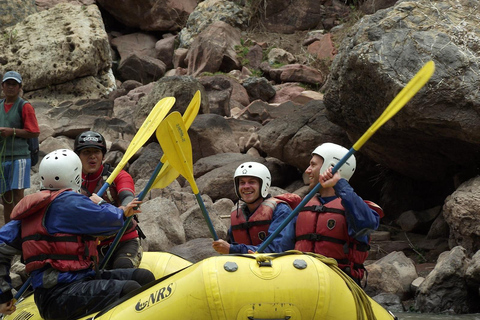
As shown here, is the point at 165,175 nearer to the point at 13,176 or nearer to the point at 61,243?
the point at 61,243

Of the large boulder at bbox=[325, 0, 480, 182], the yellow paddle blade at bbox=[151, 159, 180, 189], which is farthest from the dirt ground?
the yellow paddle blade at bbox=[151, 159, 180, 189]

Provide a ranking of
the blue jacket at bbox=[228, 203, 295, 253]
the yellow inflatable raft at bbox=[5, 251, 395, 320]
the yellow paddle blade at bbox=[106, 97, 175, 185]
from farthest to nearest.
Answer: the yellow paddle blade at bbox=[106, 97, 175, 185], the blue jacket at bbox=[228, 203, 295, 253], the yellow inflatable raft at bbox=[5, 251, 395, 320]

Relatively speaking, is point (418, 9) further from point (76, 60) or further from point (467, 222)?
point (76, 60)

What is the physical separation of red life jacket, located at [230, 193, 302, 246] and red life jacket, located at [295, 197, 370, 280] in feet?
1.46

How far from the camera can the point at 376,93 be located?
8.07 metres

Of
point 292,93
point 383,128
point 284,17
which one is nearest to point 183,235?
point 383,128

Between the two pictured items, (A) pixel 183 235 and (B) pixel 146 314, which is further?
Answer: (A) pixel 183 235

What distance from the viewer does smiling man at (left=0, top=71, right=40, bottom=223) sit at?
7.08m

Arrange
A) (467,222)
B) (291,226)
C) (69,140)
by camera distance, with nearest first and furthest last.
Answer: (291,226)
(467,222)
(69,140)

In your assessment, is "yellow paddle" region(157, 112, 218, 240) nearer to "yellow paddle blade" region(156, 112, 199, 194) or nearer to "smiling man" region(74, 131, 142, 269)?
→ "yellow paddle blade" region(156, 112, 199, 194)

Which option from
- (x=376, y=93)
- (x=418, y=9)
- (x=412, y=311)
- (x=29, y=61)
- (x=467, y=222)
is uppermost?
(x=418, y=9)

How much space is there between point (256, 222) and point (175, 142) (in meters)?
0.77

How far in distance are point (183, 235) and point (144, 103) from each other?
16.0ft

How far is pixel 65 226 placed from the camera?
13.9ft
